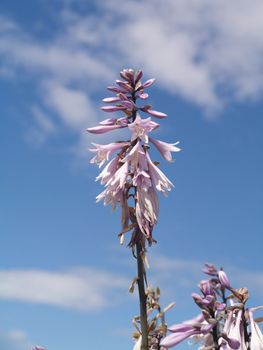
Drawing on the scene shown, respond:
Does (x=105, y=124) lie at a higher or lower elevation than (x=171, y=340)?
higher

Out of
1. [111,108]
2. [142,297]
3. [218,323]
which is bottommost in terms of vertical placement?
[218,323]

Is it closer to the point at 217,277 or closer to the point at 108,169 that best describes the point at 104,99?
the point at 108,169

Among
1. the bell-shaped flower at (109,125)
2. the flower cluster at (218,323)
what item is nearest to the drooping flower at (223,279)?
the flower cluster at (218,323)

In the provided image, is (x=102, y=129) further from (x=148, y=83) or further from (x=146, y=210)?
(x=146, y=210)

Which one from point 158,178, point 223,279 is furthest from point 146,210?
point 223,279

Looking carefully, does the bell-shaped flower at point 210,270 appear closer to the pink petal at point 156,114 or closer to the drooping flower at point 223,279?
the drooping flower at point 223,279

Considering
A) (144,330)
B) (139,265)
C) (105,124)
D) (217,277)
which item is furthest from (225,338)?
(105,124)

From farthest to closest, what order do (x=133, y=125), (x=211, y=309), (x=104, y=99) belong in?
(x=104, y=99) → (x=133, y=125) → (x=211, y=309)
